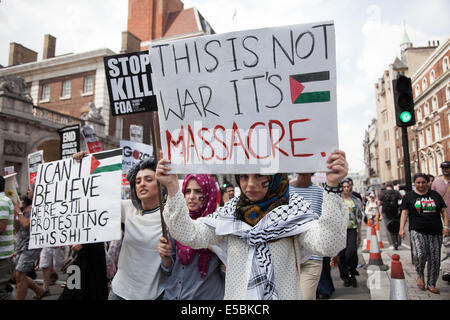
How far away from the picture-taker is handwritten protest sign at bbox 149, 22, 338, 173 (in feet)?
6.41

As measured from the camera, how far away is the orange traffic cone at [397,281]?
13.8 ft

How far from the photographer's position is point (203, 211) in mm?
2975

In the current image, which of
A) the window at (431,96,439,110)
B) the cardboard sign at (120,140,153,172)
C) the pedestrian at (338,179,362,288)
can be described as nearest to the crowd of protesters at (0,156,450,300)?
the cardboard sign at (120,140,153,172)

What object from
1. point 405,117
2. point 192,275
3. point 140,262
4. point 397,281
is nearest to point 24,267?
point 140,262

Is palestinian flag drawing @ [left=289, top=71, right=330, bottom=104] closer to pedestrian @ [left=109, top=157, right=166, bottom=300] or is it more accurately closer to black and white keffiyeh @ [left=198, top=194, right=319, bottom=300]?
black and white keffiyeh @ [left=198, top=194, right=319, bottom=300]

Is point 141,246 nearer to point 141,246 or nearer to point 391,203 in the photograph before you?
point 141,246

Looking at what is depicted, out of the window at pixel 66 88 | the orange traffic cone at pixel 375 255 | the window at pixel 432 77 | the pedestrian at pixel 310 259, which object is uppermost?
the window at pixel 432 77

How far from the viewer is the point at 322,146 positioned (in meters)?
1.94

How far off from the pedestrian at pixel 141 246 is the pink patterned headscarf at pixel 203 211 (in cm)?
26

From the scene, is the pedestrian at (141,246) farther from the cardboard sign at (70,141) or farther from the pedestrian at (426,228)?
the pedestrian at (426,228)

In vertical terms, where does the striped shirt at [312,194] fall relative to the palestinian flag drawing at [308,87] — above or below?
below

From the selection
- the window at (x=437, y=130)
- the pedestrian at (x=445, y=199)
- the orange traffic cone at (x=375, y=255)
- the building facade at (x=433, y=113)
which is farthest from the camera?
the window at (x=437, y=130)

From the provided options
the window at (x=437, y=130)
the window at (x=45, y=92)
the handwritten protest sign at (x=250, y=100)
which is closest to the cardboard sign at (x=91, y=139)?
the handwritten protest sign at (x=250, y=100)

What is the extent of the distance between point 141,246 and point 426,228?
5.05 meters
